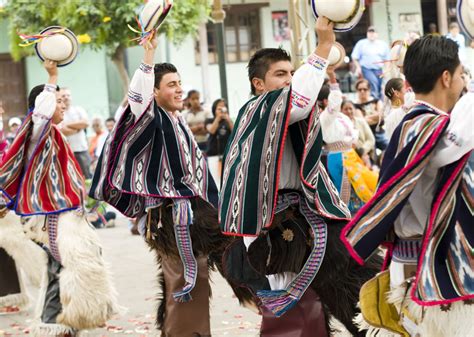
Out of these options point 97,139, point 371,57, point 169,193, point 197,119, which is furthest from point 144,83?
point 371,57

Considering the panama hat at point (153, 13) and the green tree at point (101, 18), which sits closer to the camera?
the panama hat at point (153, 13)

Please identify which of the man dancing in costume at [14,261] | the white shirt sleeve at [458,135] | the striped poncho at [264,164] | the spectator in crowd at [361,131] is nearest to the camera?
the white shirt sleeve at [458,135]

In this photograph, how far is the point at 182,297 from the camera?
18.9 ft

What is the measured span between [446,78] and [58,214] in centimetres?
343

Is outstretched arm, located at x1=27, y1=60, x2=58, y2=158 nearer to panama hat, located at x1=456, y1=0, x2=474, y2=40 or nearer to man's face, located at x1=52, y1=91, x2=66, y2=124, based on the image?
man's face, located at x1=52, y1=91, x2=66, y2=124

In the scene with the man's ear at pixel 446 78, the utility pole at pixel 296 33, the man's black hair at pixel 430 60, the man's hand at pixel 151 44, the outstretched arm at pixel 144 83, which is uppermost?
the utility pole at pixel 296 33

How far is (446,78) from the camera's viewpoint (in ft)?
12.3

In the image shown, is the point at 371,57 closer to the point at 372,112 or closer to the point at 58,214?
the point at 372,112

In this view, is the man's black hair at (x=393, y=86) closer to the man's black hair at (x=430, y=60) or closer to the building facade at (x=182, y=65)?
the man's black hair at (x=430, y=60)

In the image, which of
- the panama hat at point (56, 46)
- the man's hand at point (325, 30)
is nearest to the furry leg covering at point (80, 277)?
the panama hat at point (56, 46)

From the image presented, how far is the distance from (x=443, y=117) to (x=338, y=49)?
99.0 inches

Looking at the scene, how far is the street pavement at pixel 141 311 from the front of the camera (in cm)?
695

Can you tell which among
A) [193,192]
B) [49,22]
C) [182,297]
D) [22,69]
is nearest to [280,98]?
[193,192]

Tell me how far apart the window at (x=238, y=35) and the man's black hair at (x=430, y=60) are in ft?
72.1
